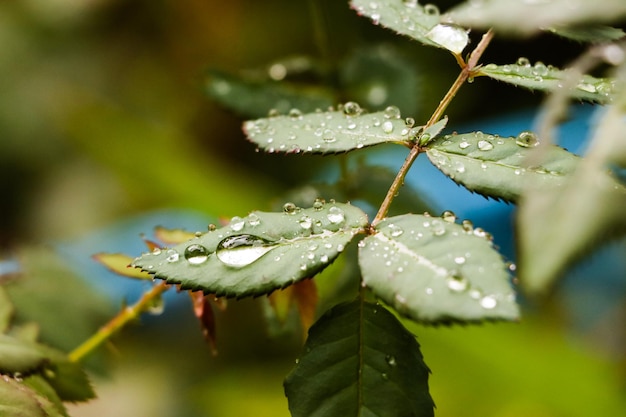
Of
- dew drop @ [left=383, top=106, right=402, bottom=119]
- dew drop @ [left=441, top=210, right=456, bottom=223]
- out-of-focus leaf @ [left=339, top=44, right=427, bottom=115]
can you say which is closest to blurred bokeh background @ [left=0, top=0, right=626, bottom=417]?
out-of-focus leaf @ [left=339, top=44, right=427, bottom=115]

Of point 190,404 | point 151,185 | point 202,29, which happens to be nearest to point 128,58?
point 202,29

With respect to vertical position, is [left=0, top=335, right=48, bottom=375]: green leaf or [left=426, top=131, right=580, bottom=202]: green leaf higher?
[left=426, top=131, right=580, bottom=202]: green leaf

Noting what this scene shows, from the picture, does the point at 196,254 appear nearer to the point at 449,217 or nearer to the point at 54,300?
the point at 449,217

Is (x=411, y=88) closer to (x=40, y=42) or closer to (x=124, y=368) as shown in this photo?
(x=124, y=368)

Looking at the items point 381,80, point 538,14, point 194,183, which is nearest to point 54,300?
point 381,80

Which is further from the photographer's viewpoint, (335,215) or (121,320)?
(121,320)

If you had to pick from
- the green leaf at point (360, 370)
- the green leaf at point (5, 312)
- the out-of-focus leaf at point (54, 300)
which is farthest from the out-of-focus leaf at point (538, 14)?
the out-of-focus leaf at point (54, 300)

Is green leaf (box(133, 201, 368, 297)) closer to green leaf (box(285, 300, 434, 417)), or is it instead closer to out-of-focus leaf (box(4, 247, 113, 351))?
green leaf (box(285, 300, 434, 417))
